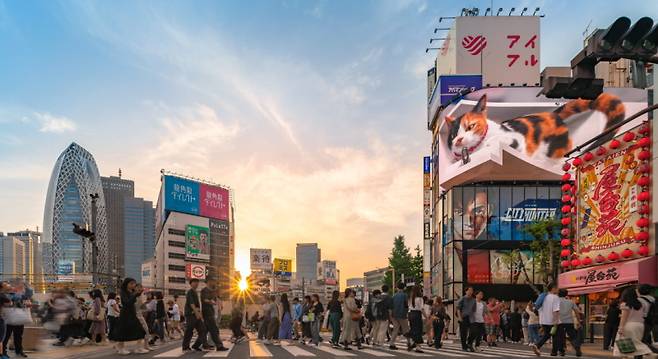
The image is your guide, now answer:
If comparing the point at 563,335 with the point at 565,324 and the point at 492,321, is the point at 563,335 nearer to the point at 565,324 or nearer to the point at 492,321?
the point at 565,324

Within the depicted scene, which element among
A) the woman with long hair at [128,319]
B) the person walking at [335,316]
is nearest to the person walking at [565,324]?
the person walking at [335,316]

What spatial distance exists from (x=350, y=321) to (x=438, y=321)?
8.90 feet

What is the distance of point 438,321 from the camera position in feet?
58.4

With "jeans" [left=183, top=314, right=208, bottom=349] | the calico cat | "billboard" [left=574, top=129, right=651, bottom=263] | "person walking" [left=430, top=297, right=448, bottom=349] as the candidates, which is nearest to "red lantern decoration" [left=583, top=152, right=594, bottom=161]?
"billboard" [left=574, top=129, right=651, bottom=263]

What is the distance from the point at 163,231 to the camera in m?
120

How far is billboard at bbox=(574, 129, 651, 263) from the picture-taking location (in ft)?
68.1

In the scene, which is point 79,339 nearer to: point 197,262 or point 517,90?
point 517,90

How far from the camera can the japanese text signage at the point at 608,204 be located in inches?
835

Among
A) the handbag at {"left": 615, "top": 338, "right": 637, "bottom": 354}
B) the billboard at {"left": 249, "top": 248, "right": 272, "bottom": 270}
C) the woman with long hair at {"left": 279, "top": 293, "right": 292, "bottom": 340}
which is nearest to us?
the handbag at {"left": 615, "top": 338, "right": 637, "bottom": 354}

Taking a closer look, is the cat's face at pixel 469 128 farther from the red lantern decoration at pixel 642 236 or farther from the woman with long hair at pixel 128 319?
the woman with long hair at pixel 128 319

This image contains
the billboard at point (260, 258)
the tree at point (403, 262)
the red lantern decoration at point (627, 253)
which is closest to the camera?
the red lantern decoration at point (627, 253)

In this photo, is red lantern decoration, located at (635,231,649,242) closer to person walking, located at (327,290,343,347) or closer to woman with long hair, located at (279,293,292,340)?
person walking, located at (327,290,343,347)

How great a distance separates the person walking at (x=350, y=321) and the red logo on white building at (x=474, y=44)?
53598 millimetres

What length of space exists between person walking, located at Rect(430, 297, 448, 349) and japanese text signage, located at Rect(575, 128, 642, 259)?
6.71 metres
